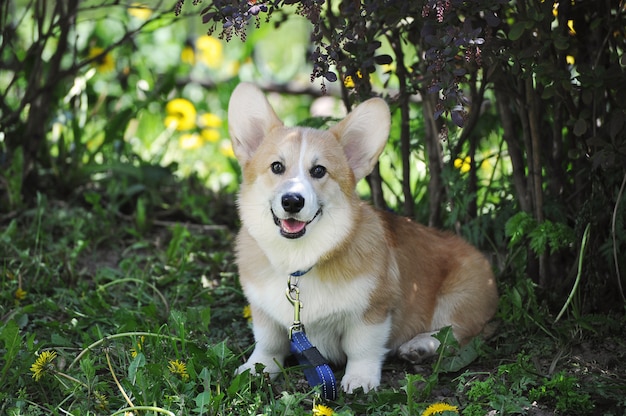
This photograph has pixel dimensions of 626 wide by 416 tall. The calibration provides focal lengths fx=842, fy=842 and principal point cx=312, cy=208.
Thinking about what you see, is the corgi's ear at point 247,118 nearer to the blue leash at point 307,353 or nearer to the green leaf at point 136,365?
the blue leash at point 307,353

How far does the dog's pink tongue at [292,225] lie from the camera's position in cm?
310

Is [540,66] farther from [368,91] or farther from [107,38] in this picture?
[107,38]

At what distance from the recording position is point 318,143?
3311 mm

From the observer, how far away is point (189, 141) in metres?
6.18

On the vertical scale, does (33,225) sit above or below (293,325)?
above

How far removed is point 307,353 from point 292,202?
0.59 metres

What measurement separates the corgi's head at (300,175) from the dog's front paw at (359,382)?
47 cm

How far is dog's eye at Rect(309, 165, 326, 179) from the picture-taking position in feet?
10.6

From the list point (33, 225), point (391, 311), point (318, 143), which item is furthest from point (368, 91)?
point (33, 225)

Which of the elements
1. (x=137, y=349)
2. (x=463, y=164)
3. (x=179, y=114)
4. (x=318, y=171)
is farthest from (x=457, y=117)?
(x=179, y=114)

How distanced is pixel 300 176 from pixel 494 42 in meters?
0.90

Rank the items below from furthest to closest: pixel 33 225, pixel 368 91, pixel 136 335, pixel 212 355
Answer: pixel 33 225
pixel 368 91
pixel 136 335
pixel 212 355

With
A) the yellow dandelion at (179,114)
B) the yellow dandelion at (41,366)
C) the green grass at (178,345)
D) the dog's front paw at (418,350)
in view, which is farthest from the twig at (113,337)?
the yellow dandelion at (179,114)

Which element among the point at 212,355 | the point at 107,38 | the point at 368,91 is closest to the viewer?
the point at 212,355
